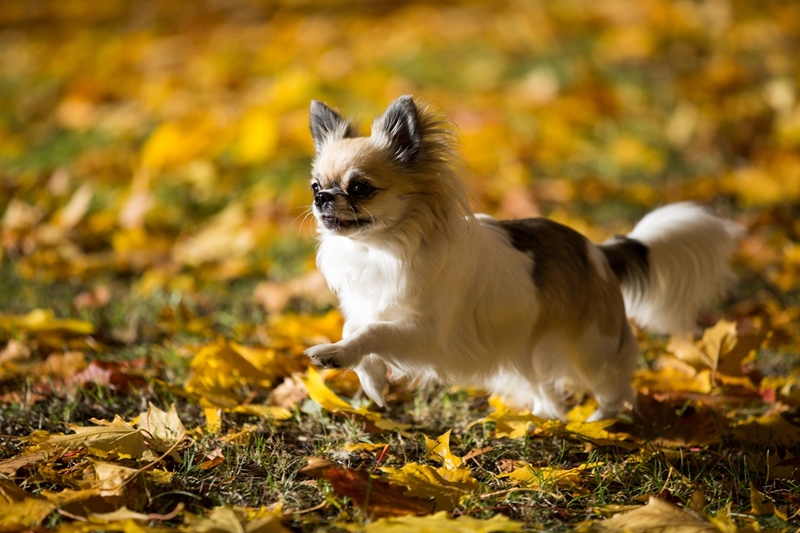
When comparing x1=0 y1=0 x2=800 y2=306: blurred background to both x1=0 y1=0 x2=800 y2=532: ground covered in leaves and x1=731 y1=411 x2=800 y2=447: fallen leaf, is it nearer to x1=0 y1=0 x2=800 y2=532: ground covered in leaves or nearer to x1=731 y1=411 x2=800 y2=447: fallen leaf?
x1=0 y1=0 x2=800 y2=532: ground covered in leaves

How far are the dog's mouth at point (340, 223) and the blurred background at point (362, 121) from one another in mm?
743

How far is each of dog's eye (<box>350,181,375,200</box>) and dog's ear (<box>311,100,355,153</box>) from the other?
0.37m

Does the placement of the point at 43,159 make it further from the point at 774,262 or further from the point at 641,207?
the point at 774,262

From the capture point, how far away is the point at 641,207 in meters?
5.35

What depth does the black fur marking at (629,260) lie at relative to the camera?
10.3 feet

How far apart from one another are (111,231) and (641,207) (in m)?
3.50

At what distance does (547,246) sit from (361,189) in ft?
2.55

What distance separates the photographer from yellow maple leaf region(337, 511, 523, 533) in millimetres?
1943

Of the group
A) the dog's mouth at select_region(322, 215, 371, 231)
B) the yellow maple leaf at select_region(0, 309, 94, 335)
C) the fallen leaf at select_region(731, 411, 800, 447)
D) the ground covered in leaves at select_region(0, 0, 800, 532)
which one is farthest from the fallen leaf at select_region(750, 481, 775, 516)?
the yellow maple leaf at select_region(0, 309, 94, 335)

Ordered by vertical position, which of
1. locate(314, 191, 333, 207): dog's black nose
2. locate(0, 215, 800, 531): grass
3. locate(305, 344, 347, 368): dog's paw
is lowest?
locate(0, 215, 800, 531): grass

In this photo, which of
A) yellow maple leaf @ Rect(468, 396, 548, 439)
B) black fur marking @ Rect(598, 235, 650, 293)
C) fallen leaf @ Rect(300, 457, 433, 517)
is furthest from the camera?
black fur marking @ Rect(598, 235, 650, 293)

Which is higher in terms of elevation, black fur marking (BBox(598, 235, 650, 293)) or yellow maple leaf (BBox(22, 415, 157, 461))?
black fur marking (BBox(598, 235, 650, 293))

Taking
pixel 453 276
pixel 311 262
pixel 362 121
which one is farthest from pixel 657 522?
pixel 362 121

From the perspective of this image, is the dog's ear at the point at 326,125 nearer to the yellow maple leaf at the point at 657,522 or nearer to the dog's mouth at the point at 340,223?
the dog's mouth at the point at 340,223
